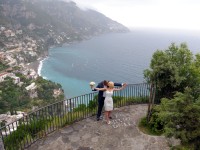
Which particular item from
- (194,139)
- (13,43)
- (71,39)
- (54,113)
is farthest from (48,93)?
(71,39)

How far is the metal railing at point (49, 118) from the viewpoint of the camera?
6583 mm

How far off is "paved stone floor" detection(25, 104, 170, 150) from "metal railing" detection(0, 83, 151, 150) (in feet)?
0.83

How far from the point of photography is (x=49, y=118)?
793 cm

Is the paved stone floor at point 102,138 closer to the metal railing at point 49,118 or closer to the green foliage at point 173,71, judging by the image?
the metal railing at point 49,118

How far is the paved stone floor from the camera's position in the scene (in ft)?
21.8

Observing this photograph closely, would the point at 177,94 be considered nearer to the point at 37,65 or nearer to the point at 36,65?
the point at 36,65

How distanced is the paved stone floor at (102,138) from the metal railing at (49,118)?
0.25m

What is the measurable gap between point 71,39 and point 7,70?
108m

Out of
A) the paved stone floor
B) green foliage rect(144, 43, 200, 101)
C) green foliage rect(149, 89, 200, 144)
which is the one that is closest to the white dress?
the paved stone floor

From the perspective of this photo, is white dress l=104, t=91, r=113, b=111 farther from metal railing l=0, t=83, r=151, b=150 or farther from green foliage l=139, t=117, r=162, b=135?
green foliage l=139, t=117, r=162, b=135

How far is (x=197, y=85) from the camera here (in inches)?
348

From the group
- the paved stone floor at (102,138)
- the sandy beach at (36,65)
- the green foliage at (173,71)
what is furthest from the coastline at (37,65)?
the paved stone floor at (102,138)

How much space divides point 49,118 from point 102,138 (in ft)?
6.82

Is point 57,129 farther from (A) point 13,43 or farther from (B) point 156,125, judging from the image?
(A) point 13,43
